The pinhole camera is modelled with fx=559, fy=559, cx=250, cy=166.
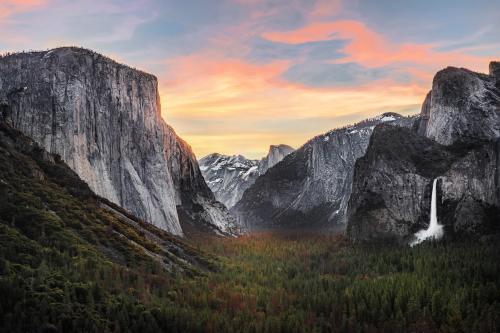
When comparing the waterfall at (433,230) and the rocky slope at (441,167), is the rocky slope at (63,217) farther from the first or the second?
the rocky slope at (441,167)

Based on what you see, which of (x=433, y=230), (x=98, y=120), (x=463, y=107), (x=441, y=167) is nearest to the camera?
(x=98, y=120)

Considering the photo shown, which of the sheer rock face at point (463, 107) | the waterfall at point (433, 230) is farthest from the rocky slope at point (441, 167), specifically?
the waterfall at point (433, 230)

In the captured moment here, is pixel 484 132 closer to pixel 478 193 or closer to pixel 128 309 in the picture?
pixel 478 193

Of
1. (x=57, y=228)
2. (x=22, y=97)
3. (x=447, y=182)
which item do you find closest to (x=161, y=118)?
(x=22, y=97)

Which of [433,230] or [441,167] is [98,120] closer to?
[433,230]

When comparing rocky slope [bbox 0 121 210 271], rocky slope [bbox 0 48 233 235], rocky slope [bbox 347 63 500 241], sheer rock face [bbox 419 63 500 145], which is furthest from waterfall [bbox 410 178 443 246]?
rocky slope [bbox 0 48 233 235]

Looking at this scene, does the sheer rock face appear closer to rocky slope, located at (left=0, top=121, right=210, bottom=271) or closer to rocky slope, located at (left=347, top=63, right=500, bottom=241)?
rocky slope, located at (left=347, top=63, right=500, bottom=241)

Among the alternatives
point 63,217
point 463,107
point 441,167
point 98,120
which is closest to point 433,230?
point 441,167
